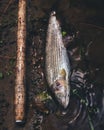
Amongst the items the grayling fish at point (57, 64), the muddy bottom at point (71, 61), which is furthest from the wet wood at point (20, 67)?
the grayling fish at point (57, 64)

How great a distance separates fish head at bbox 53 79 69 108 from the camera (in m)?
4.89

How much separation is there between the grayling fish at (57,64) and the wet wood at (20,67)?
36 cm

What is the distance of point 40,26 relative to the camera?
5.64 m

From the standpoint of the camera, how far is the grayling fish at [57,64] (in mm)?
4910

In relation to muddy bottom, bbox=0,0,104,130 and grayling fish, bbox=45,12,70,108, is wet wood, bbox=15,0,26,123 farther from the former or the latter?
grayling fish, bbox=45,12,70,108

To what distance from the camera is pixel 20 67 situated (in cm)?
509

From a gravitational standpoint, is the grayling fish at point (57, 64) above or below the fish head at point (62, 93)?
above

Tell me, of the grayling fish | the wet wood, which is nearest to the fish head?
the grayling fish

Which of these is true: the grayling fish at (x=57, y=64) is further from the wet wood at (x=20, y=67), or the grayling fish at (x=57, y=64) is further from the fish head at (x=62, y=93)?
the wet wood at (x=20, y=67)

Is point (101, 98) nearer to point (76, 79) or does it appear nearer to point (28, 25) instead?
point (76, 79)

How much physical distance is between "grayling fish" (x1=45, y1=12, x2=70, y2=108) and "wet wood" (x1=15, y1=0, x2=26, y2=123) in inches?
14.2

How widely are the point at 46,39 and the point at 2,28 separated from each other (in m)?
0.73

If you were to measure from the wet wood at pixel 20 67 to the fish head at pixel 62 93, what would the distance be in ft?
1.43

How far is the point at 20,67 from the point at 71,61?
0.72 metres
